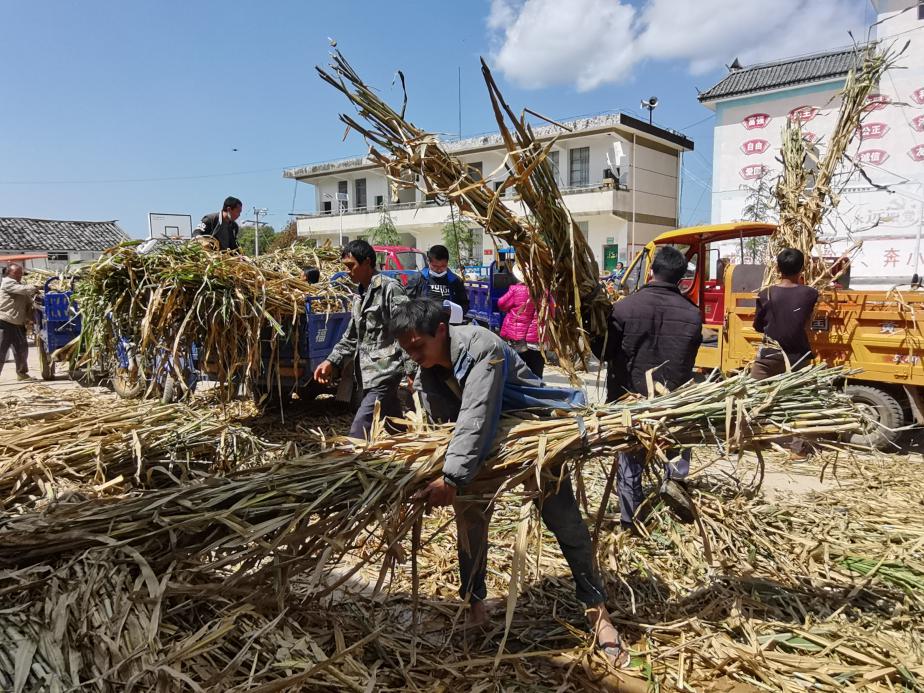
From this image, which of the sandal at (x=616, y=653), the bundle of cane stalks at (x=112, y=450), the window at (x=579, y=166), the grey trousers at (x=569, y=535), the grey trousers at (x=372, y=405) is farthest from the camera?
the window at (x=579, y=166)

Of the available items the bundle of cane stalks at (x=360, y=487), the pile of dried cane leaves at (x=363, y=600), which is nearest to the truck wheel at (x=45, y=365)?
the pile of dried cane leaves at (x=363, y=600)

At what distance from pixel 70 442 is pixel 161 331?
1.54m

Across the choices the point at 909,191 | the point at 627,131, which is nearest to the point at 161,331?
the point at 909,191

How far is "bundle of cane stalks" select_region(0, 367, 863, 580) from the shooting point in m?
2.31

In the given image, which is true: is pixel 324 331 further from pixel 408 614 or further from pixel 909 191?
pixel 909 191

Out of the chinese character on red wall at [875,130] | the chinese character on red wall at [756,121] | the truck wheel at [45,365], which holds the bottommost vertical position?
the truck wheel at [45,365]

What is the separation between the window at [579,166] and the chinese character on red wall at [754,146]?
33.0ft

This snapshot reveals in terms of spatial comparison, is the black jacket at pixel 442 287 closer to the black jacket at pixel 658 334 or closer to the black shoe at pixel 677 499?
the black jacket at pixel 658 334

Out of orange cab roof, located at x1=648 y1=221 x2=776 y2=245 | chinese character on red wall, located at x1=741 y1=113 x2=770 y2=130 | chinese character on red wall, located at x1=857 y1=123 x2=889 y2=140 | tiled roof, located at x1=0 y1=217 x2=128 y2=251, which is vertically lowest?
orange cab roof, located at x1=648 y1=221 x2=776 y2=245

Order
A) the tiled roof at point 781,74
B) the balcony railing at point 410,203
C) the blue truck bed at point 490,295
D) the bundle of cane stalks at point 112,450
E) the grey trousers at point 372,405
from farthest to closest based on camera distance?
1. the balcony railing at point 410,203
2. the tiled roof at point 781,74
3. the blue truck bed at point 490,295
4. the grey trousers at point 372,405
5. the bundle of cane stalks at point 112,450

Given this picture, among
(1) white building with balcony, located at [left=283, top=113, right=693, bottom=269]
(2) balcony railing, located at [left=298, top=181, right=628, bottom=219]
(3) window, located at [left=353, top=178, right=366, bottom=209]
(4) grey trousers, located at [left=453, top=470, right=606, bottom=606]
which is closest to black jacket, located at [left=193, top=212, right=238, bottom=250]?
(4) grey trousers, located at [left=453, top=470, right=606, bottom=606]

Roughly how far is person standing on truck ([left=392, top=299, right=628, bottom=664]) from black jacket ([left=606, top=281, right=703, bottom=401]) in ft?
3.02

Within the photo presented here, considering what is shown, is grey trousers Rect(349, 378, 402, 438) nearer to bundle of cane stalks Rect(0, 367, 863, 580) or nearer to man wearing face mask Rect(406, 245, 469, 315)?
bundle of cane stalks Rect(0, 367, 863, 580)

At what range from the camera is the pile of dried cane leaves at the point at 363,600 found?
2066 millimetres
